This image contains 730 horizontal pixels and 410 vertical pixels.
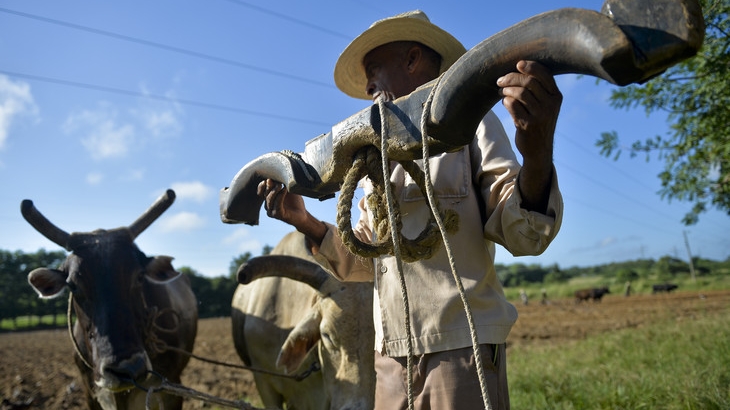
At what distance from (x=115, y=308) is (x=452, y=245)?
328 centimetres

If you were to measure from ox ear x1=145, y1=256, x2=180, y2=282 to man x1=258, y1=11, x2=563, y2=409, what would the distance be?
302 cm

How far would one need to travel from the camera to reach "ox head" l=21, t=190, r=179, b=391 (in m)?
3.95

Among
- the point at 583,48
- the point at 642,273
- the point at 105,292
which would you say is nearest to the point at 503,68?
the point at 583,48

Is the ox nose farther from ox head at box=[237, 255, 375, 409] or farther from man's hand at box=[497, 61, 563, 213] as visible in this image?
man's hand at box=[497, 61, 563, 213]

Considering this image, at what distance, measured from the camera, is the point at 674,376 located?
5.30 meters

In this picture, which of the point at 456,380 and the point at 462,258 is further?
the point at 462,258

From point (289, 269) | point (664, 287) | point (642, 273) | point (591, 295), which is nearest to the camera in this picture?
point (289, 269)

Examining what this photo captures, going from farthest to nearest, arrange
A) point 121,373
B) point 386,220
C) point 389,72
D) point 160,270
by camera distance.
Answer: point 160,270 < point 121,373 < point 389,72 < point 386,220

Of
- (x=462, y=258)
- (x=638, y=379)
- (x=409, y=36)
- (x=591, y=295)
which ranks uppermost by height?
(x=409, y=36)

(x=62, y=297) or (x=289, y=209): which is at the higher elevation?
(x=62, y=297)

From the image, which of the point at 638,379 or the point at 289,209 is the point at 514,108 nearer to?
the point at 289,209

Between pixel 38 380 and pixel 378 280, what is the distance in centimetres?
1197

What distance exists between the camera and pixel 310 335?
13.0ft

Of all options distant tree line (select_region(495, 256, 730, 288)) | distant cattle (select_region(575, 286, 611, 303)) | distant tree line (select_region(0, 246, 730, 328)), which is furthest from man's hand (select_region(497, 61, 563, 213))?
distant tree line (select_region(495, 256, 730, 288))
